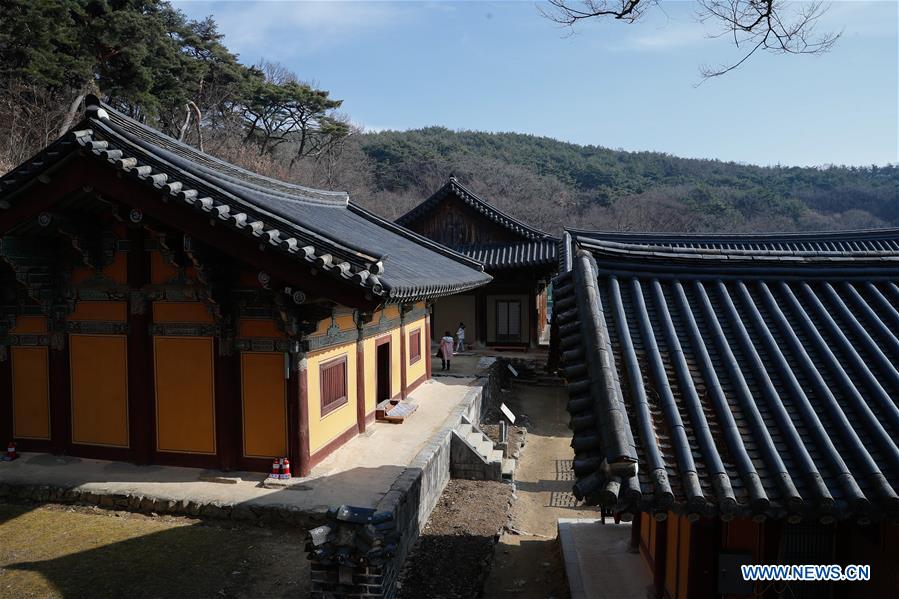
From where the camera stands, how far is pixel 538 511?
11.9 meters

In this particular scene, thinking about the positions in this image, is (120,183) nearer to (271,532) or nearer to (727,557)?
(271,532)

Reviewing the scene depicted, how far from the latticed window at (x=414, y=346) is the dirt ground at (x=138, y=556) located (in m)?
8.32

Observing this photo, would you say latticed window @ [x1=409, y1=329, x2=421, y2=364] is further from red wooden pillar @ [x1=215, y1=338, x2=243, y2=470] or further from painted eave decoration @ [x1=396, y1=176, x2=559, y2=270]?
painted eave decoration @ [x1=396, y1=176, x2=559, y2=270]

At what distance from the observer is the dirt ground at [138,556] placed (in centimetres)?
696

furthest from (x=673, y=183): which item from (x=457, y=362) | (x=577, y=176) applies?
(x=457, y=362)

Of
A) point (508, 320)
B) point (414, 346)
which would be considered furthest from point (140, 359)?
point (508, 320)

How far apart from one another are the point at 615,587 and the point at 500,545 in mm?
2582

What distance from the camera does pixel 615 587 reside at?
733 cm

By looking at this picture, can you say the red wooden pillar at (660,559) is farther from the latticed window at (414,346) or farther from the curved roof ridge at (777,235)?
the curved roof ridge at (777,235)

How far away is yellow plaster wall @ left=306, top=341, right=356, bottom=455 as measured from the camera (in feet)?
32.7

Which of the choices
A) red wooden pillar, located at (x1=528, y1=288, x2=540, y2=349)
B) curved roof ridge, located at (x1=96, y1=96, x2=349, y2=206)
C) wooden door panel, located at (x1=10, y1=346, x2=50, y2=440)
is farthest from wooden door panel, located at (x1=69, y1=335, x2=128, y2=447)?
red wooden pillar, located at (x1=528, y1=288, x2=540, y2=349)

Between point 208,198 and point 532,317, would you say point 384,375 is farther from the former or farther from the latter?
point 532,317

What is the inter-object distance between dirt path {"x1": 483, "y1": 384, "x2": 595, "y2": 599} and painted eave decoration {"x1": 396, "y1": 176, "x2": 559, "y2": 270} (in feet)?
23.1

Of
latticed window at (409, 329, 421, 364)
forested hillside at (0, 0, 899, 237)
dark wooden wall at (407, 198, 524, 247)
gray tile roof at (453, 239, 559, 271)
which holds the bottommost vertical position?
latticed window at (409, 329, 421, 364)
